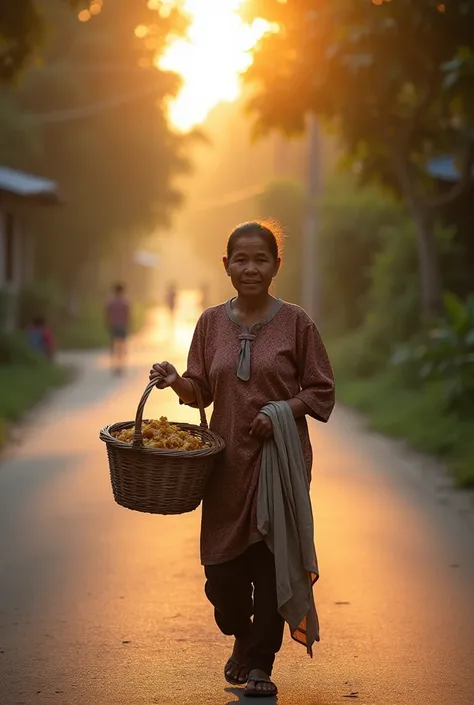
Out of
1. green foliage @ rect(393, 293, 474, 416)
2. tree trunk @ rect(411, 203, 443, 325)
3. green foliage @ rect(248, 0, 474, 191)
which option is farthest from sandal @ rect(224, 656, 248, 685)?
tree trunk @ rect(411, 203, 443, 325)

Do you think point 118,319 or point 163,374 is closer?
point 163,374

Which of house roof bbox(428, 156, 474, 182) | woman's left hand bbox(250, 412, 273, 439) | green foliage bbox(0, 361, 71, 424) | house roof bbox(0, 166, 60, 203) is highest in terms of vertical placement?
house roof bbox(428, 156, 474, 182)

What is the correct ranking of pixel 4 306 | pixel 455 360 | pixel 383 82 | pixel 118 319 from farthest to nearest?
1. pixel 4 306
2. pixel 118 319
3. pixel 455 360
4. pixel 383 82

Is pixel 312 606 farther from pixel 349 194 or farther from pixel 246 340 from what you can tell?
pixel 349 194

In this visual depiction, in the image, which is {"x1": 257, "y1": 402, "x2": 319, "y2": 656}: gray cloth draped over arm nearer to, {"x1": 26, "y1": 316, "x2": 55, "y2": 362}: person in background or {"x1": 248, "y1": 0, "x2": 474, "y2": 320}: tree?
{"x1": 248, "y1": 0, "x2": 474, "y2": 320}: tree

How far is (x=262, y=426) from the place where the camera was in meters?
4.67

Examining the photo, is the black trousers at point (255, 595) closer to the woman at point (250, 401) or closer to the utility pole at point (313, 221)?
the woman at point (250, 401)

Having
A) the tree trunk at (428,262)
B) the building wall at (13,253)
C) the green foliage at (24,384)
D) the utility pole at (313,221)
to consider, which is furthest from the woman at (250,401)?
the utility pole at (313,221)

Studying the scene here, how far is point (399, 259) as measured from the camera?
68.7ft

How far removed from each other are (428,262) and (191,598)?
10525 millimetres

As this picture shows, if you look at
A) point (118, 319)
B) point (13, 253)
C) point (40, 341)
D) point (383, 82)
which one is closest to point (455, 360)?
point (383, 82)

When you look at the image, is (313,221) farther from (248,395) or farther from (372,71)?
(248,395)

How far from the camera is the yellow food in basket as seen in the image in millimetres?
4703

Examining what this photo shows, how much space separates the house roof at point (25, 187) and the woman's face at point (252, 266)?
19.6 metres
